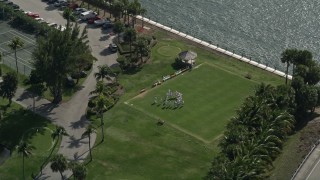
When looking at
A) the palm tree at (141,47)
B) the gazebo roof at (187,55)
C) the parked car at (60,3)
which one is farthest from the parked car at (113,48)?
the parked car at (60,3)

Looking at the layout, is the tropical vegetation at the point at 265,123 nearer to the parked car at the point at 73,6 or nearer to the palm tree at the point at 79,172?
the palm tree at the point at 79,172

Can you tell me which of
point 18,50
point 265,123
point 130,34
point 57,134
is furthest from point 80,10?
point 265,123

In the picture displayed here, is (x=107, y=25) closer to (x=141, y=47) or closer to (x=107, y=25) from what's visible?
(x=107, y=25)

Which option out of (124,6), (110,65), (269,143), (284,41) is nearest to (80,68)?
(110,65)

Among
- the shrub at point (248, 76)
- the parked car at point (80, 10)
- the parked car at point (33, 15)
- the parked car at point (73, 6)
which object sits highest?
the shrub at point (248, 76)

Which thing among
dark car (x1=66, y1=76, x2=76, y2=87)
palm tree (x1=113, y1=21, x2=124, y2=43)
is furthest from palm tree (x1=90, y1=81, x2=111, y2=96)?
palm tree (x1=113, y1=21, x2=124, y2=43)
